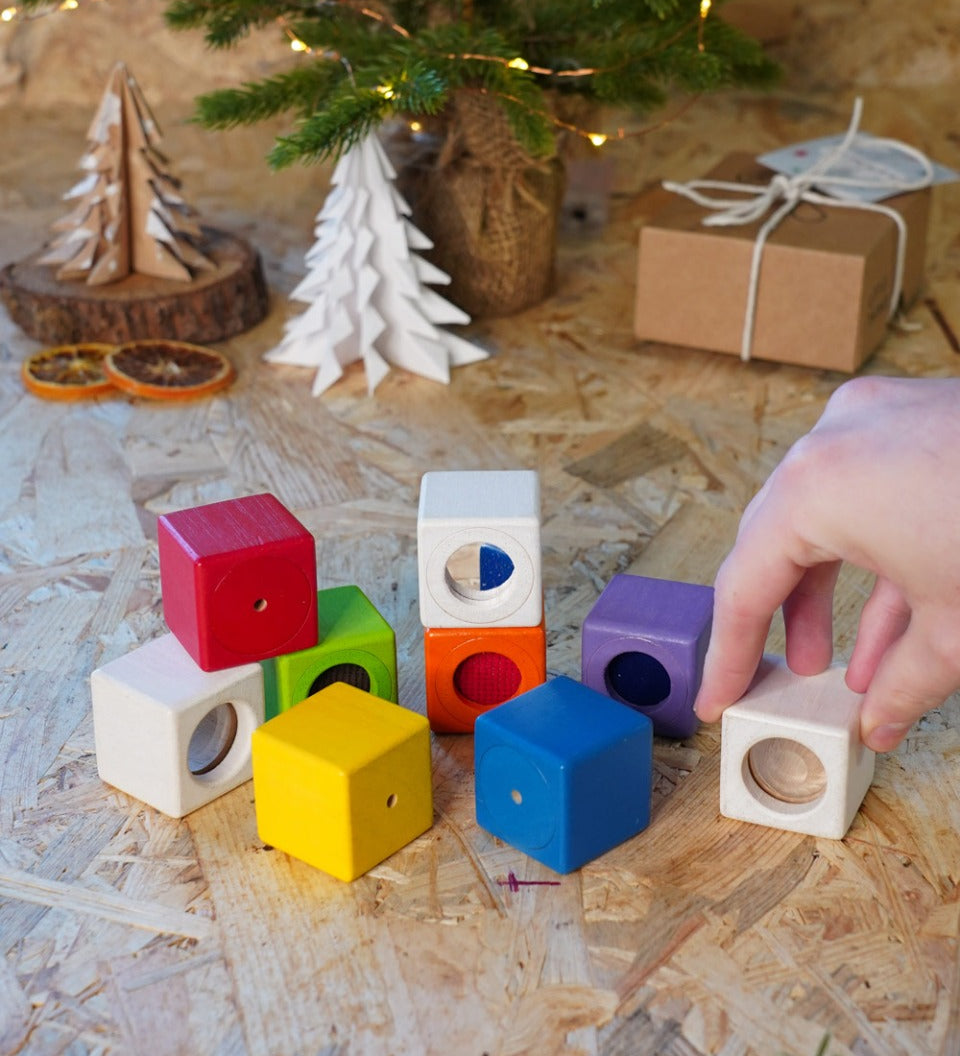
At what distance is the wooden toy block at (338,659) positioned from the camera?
1.32 meters

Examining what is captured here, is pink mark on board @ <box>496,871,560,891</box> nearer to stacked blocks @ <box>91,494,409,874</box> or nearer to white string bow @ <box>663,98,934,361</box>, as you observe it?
stacked blocks @ <box>91,494,409,874</box>

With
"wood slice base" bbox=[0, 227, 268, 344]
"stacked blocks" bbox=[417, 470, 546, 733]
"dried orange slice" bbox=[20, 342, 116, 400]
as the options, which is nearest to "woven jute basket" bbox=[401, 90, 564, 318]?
"wood slice base" bbox=[0, 227, 268, 344]

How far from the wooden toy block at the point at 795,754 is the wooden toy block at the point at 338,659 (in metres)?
0.33

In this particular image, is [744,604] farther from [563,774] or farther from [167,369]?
[167,369]

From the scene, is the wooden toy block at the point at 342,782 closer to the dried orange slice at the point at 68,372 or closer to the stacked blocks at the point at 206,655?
the stacked blocks at the point at 206,655

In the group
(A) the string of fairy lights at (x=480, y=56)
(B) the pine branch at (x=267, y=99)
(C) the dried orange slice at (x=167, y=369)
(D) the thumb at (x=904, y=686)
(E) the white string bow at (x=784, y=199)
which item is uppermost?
(A) the string of fairy lights at (x=480, y=56)

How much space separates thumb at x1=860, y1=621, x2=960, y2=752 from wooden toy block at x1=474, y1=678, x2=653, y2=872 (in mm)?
193

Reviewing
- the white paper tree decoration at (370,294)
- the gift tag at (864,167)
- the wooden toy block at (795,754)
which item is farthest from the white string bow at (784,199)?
the wooden toy block at (795,754)

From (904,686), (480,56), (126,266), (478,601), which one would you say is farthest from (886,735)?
(126,266)

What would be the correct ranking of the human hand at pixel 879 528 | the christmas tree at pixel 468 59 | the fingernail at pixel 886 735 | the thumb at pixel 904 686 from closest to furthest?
the human hand at pixel 879 528
the thumb at pixel 904 686
the fingernail at pixel 886 735
the christmas tree at pixel 468 59

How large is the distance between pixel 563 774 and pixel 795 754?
10.0 inches

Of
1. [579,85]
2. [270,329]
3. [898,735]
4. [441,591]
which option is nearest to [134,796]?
[441,591]

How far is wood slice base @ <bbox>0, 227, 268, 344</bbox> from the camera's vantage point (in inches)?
85.1

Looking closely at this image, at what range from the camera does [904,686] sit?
3.48 ft
